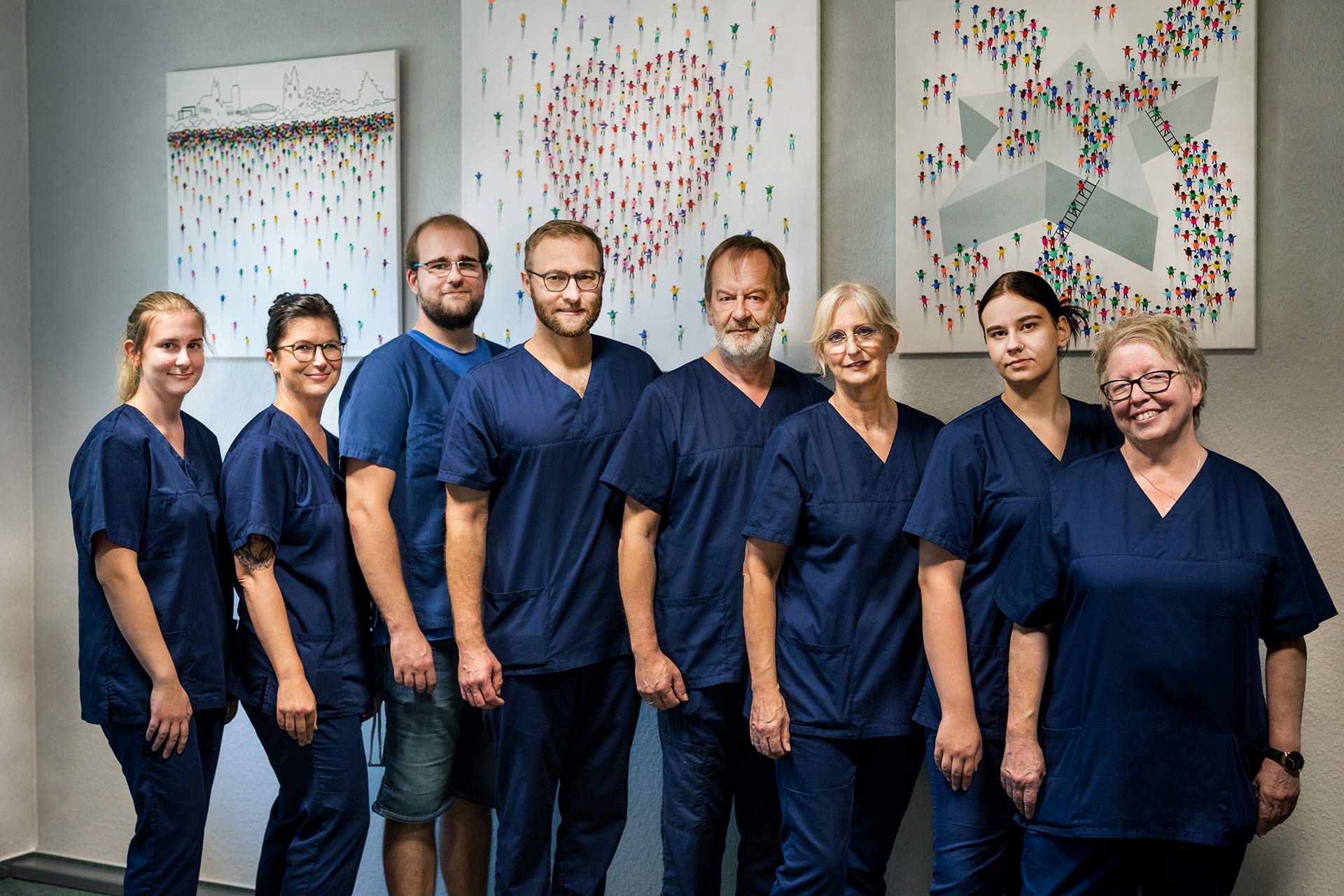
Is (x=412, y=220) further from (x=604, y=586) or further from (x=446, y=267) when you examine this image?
(x=604, y=586)

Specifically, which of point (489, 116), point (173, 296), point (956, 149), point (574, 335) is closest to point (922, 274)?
point (956, 149)

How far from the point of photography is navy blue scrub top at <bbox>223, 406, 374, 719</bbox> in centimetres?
207

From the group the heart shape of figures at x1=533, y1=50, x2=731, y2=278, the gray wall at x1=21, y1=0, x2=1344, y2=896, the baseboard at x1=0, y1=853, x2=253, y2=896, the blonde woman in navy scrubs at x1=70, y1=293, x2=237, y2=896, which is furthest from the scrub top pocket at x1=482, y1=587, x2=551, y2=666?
the baseboard at x1=0, y1=853, x2=253, y2=896

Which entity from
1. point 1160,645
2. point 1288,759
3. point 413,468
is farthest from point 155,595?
point 1288,759

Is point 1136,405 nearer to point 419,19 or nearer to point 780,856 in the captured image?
point 780,856

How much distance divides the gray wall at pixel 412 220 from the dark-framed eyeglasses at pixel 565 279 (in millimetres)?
613

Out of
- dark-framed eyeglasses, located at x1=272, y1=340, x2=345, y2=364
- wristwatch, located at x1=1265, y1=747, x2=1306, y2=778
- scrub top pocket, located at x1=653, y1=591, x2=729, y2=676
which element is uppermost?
dark-framed eyeglasses, located at x1=272, y1=340, x2=345, y2=364

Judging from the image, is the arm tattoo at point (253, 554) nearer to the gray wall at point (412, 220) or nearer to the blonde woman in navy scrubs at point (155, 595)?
the blonde woman in navy scrubs at point (155, 595)

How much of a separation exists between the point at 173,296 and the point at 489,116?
0.90 meters

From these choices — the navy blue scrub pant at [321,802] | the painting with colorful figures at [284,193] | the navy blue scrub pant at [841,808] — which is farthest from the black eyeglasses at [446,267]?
the navy blue scrub pant at [841,808]

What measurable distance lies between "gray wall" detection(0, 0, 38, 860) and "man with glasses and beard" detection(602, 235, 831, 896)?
196 cm

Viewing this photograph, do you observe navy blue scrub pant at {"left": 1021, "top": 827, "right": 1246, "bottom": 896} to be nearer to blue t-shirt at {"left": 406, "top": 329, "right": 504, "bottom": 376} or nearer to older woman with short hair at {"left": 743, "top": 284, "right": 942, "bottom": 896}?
older woman with short hair at {"left": 743, "top": 284, "right": 942, "bottom": 896}

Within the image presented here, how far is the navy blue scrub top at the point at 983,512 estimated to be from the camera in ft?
6.05

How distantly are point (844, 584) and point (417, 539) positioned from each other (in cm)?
86
